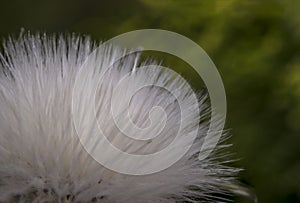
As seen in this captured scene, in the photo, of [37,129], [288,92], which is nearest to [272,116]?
[288,92]

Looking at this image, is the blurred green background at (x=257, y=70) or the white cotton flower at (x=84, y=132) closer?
the white cotton flower at (x=84, y=132)

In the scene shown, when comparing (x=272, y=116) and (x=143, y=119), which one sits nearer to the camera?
(x=143, y=119)

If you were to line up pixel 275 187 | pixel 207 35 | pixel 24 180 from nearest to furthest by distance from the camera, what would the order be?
pixel 24 180 → pixel 275 187 → pixel 207 35

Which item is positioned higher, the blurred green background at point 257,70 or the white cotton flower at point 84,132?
the blurred green background at point 257,70

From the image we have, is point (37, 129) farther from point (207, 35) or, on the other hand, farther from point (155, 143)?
point (207, 35)

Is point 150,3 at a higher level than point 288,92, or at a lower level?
higher
